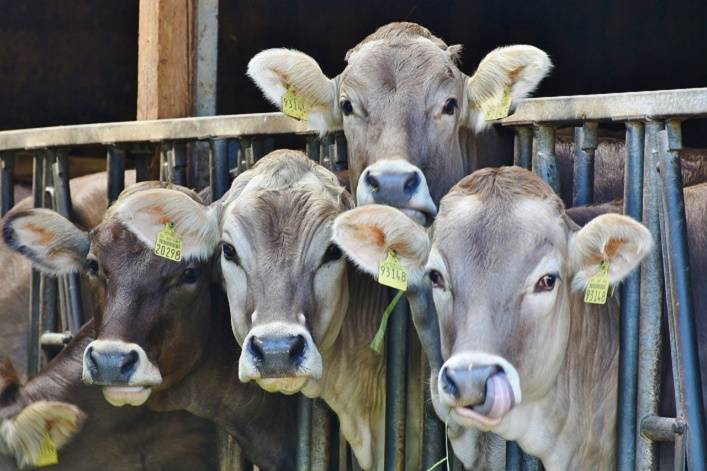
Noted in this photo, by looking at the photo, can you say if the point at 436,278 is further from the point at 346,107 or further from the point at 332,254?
the point at 346,107

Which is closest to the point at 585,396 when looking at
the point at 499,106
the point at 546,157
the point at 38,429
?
the point at 546,157

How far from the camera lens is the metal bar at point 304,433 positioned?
20.2ft

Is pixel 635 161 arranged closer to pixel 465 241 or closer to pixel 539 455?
pixel 465 241

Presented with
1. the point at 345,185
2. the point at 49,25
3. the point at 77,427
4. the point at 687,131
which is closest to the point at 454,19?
the point at 687,131

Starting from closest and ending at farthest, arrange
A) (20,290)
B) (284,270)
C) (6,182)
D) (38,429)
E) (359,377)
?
(284,270)
(359,377)
(38,429)
(6,182)
(20,290)

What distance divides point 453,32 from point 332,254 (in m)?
5.50

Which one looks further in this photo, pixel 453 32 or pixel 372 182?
pixel 453 32

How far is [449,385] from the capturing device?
14.7 feet

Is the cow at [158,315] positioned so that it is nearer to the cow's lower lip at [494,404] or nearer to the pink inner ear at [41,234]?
the pink inner ear at [41,234]

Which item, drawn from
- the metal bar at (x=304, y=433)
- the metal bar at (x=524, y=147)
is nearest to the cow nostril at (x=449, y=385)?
the metal bar at (x=524, y=147)

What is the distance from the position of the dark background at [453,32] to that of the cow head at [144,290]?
14.6ft

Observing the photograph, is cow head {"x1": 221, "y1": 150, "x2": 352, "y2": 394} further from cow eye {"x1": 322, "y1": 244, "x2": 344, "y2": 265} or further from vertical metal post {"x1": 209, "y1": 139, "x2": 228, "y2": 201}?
vertical metal post {"x1": 209, "y1": 139, "x2": 228, "y2": 201}

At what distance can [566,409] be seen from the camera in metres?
5.04

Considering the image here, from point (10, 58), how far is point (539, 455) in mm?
7446
